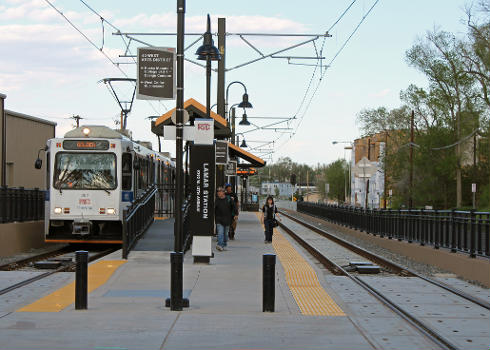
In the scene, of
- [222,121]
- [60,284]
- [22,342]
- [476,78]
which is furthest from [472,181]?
[22,342]

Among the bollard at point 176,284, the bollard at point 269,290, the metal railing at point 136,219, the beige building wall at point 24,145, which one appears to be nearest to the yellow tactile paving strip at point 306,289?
the bollard at point 269,290

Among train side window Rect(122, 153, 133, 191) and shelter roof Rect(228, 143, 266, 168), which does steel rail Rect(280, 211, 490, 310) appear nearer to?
shelter roof Rect(228, 143, 266, 168)

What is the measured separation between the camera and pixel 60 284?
13711 millimetres

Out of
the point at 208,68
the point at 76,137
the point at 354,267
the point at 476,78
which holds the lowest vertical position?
Result: the point at 354,267

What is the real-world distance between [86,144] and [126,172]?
1360mm

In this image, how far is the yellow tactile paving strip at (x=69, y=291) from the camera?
10633 millimetres

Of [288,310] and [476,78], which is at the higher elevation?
[476,78]

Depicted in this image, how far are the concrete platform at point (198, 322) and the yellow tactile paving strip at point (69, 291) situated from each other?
21 cm

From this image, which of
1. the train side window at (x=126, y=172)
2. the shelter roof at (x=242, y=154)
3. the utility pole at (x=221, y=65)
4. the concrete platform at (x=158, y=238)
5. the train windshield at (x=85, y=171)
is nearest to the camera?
the concrete platform at (x=158, y=238)

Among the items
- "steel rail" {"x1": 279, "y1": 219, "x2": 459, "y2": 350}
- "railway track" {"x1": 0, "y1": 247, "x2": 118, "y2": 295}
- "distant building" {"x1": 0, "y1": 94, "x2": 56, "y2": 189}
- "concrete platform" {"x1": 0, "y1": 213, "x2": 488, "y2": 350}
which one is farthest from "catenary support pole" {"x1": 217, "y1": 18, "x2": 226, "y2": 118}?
"concrete platform" {"x1": 0, "y1": 213, "x2": 488, "y2": 350}

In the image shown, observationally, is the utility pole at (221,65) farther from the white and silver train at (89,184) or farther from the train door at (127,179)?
the train door at (127,179)

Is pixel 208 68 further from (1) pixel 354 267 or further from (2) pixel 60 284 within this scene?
(2) pixel 60 284

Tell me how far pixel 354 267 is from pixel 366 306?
625 centimetres

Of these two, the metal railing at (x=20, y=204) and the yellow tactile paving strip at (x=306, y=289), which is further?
the metal railing at (x=20, y=204)
